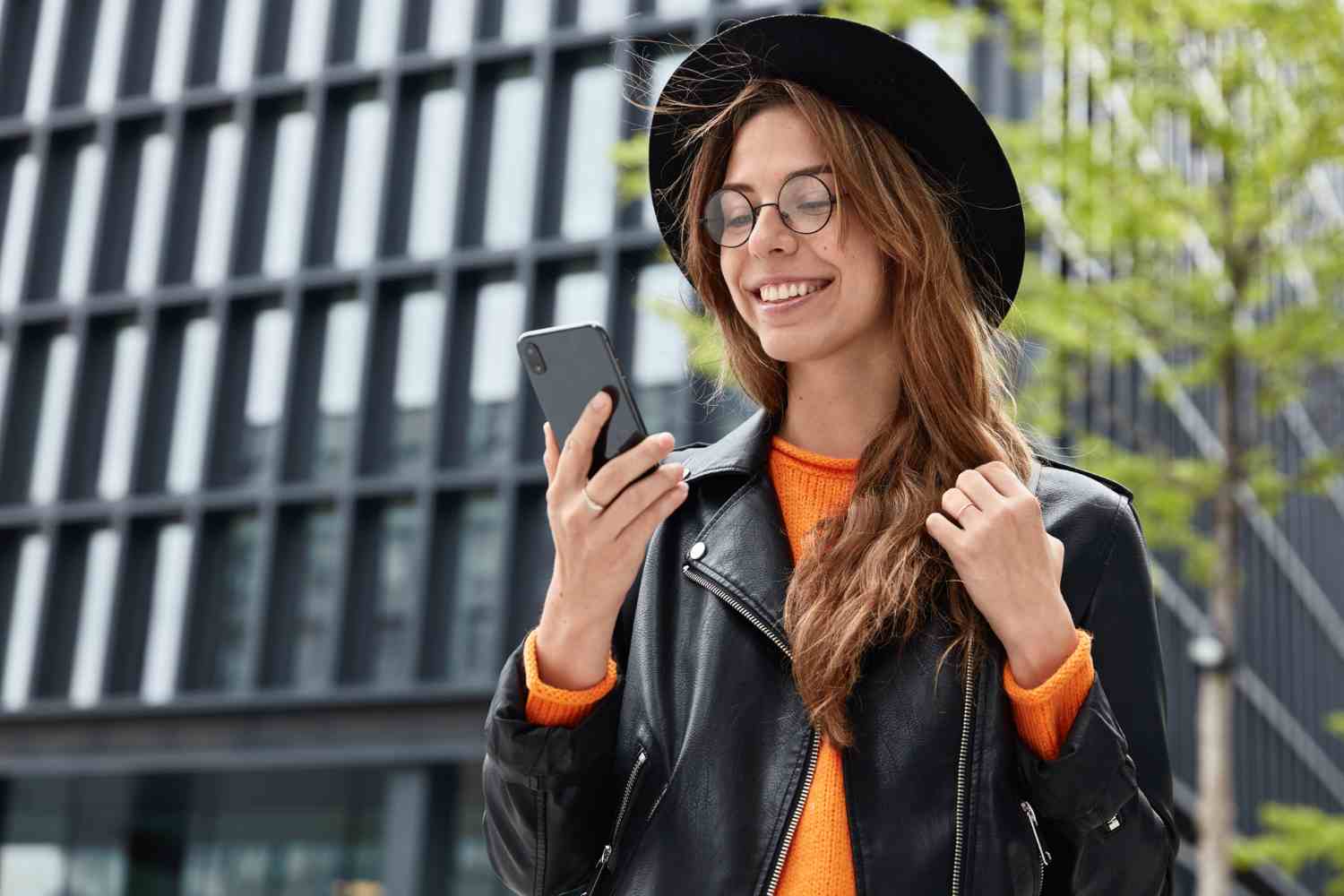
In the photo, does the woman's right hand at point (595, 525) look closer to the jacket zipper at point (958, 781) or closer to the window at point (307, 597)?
the jacket zipper at point (958, 781)

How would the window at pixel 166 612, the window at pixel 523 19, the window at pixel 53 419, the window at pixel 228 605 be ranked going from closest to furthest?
the window at pixel 228 605
the window at pixel 166 612
the window at pixel 523 19
the window at pixel 53 419

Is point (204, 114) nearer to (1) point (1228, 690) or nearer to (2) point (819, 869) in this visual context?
(1) point (1228, 690)

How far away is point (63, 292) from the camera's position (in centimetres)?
2561

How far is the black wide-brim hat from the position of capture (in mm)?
2453

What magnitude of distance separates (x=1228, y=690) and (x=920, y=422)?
416 inches

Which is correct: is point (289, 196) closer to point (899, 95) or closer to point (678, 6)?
point (678, 6)

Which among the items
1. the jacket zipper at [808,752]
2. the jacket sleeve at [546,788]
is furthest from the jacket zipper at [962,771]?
the jacket sleeve at [546,788]

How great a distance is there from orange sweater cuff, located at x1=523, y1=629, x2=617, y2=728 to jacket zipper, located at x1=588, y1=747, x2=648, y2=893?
0.09 m

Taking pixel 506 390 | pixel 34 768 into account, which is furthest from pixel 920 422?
pixel 34 768

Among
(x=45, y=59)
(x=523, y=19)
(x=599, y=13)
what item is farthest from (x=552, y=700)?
(x=45, y=59)

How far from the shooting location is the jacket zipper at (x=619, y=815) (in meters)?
2.27

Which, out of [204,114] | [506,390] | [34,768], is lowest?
[34,768]

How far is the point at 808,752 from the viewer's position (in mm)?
2217

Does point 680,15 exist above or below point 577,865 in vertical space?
above
